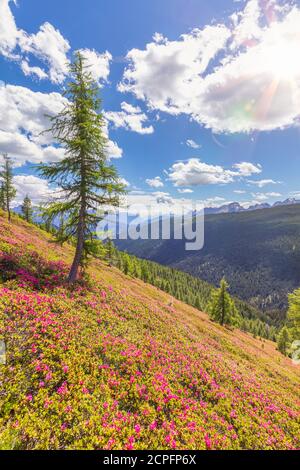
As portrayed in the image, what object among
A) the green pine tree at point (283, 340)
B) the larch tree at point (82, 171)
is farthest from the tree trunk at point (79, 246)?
the green pine tree at point (283, 340)

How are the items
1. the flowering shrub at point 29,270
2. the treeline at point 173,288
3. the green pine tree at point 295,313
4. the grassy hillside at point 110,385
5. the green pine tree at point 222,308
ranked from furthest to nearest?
the treeline at point 173,288, the green pine tree at point 222,308, the green pine tree at point 295,313, the flowering shrub at point 29,270, the grassy hillside at point 110,385

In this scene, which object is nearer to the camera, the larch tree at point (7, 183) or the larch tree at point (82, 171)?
the larch tree at point (82, 171)

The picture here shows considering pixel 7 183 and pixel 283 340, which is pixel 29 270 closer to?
pixel 7 183

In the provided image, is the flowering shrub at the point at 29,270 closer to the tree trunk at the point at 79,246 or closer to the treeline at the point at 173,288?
the tree trunk at the point at 79,246

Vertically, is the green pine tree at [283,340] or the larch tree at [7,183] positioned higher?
the larch tree at [7,183]

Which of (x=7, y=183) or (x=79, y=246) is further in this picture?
(x=7, y=183)

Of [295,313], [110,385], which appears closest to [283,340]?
[295,313]

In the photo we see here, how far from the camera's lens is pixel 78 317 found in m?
13.0

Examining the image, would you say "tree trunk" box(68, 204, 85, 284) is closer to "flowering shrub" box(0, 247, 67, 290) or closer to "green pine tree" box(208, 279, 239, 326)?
"flowering shrub" box(0, 247, 67, 290)

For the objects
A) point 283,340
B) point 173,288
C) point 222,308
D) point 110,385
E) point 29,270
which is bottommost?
point 173,288

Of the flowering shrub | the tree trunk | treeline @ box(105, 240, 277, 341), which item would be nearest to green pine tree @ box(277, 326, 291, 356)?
treeline @ box(105, 240, 277, 341)

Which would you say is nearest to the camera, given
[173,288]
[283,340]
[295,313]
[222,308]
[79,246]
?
[79,246]

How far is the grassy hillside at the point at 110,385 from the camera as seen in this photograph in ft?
22.6

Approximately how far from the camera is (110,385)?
9.15 metres
